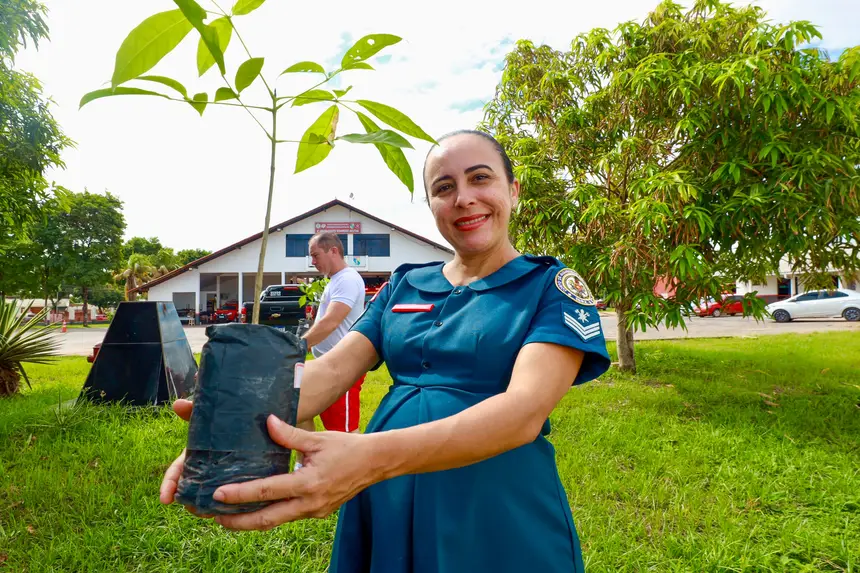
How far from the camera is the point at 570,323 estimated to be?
0.93m

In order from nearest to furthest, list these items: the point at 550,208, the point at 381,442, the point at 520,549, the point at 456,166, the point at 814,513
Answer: the point at 381,442 < the point at 520,549 < the point at 456,166 < the point at 814,513 < the point at 550,208

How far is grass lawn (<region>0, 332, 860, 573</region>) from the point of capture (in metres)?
2.44

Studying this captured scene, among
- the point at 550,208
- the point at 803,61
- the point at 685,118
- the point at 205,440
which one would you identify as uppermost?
the point at 803,61

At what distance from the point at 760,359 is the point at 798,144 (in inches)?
203

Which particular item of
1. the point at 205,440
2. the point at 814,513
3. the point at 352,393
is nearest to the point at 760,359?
the point at 814,513

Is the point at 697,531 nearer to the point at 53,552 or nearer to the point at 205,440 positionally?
the point at 205,440

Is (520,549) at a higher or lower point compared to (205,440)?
lower

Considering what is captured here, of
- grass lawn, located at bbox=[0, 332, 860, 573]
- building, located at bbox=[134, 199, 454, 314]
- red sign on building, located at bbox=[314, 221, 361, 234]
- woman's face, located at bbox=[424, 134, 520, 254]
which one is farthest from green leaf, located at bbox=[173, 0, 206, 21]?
red sign on building, located at bbox=[314, 221, 361, 234]

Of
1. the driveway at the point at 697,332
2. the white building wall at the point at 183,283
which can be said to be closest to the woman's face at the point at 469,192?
the driveway at the point at 697,332

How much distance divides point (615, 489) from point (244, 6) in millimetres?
3363

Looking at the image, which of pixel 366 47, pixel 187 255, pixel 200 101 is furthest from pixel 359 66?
pixel 187 255

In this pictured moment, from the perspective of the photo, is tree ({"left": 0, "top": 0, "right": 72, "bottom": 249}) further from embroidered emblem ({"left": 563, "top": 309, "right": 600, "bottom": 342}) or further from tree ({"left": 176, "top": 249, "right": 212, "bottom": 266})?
tree ({"left": 176, "top": 249, "right": 212, "bottom": 266})

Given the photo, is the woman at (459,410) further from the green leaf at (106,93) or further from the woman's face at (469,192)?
the green leaf at (106,93)

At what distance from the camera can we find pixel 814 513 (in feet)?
9.43
